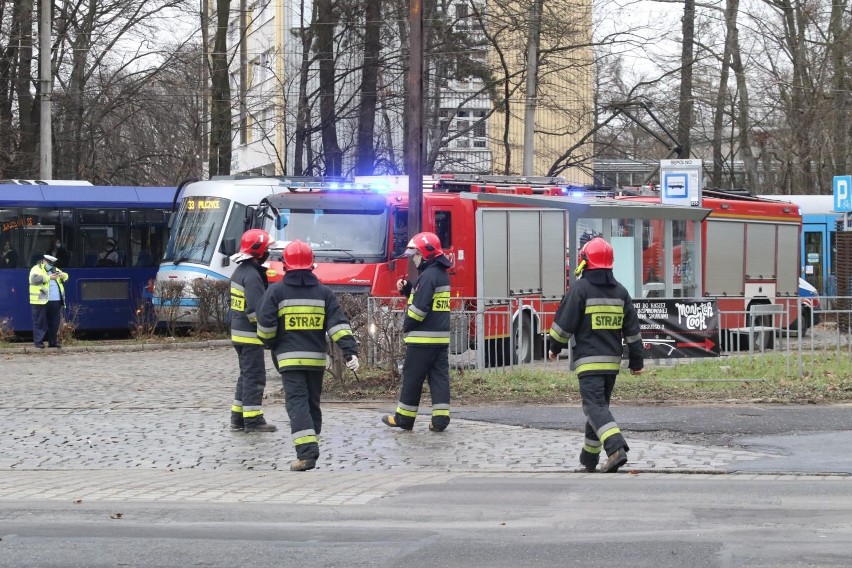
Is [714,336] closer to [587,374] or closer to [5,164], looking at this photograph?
[587,374]

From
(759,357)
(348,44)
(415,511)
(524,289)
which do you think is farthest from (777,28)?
(415,511)

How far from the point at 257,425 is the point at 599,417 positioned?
398 centimetres

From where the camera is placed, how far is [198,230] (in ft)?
81.4

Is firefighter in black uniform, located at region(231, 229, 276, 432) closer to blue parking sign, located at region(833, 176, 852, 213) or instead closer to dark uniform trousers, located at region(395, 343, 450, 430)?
dark uniform trousers, located at region(395, 343, 450, 430)

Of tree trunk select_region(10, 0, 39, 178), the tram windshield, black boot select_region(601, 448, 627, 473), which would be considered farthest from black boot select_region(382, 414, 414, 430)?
tree trunk select_region(10, 0, 39, 178)

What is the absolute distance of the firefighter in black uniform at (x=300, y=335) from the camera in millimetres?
9992

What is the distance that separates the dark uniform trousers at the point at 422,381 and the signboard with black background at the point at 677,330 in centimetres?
466

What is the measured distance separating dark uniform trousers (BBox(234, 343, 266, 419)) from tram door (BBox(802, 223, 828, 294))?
26.3m

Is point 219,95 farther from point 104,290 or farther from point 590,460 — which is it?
point 590,460

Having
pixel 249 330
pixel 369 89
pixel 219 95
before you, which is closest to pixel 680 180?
pixel 249 330

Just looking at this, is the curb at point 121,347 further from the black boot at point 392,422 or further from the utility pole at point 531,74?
the black boot at point 392,422

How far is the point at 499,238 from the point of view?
20.0 metres

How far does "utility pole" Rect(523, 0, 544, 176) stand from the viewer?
2920cm

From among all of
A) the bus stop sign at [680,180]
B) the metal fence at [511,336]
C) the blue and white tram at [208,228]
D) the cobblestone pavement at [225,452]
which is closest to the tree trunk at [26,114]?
the blue and white tram at [208,228]
